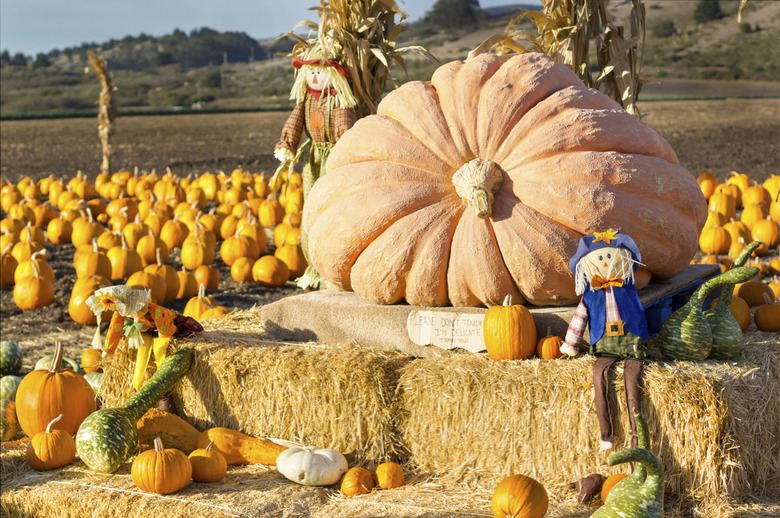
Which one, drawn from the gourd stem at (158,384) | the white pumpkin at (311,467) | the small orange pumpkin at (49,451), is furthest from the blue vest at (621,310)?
the small orange pumpkin at (49,451)

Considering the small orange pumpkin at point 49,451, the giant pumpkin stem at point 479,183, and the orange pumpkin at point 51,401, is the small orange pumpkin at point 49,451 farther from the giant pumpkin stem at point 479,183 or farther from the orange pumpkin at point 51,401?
the giant pumpkin stem at point 479,183

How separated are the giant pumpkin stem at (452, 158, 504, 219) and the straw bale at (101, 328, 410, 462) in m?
0.90

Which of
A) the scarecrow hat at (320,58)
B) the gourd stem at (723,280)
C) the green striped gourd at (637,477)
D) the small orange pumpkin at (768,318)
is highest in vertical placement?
the scarecrow hat at (320,58)

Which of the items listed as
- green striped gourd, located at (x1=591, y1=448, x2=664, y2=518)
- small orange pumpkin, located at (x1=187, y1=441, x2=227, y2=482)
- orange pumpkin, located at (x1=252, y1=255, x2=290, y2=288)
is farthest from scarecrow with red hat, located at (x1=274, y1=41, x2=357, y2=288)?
green striped gourd, located at (x1=591, y1=448, x2=664, y2=518)

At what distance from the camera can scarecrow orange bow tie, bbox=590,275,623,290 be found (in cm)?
380

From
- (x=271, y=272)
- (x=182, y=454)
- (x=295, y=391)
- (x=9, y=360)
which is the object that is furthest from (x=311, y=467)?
(x=271, y=272)

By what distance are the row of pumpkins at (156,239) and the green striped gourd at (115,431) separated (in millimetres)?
1640

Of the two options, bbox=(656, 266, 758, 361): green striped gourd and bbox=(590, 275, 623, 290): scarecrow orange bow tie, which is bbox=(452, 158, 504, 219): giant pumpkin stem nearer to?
bbox=(590, 275, 623, 290): scarecrow orange bow tie

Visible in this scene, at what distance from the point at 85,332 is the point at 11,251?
9.62 ft

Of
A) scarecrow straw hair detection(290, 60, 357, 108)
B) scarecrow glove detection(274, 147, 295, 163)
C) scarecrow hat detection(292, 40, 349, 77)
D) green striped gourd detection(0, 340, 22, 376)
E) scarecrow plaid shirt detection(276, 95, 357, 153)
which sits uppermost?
scarecrow hat detection(292, 40, 349, 77)

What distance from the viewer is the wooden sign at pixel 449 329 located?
4203 mm

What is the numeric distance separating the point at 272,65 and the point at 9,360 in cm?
11021

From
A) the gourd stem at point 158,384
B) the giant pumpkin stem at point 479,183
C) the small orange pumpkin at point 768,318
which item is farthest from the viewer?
the small orange pumpkin at point 768,318

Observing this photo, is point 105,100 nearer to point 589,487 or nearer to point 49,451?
point 49,451
